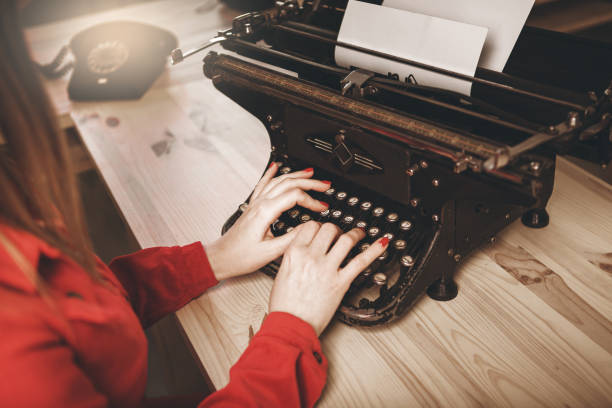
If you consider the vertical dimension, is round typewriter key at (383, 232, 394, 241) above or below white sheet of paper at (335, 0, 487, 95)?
below

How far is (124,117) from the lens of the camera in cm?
141

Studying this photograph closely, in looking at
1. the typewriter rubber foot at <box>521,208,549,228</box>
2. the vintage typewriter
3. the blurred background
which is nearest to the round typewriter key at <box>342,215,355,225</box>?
the vintage typewriter

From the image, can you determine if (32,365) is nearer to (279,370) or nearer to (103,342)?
(103,342)

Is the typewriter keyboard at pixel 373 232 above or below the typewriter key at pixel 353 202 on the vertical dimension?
below

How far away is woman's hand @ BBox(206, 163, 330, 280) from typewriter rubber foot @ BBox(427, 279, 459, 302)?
258 millimetres

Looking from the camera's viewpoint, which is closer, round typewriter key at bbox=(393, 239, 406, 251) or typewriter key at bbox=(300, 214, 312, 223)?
round typewriter key at bbox=(393, 239, 406, 251)

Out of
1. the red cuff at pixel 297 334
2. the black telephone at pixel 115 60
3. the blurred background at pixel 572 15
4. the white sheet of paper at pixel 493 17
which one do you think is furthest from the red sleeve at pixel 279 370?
the blurred background at pixel 572 15

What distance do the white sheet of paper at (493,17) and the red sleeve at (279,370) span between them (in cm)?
64

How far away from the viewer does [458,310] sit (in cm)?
77

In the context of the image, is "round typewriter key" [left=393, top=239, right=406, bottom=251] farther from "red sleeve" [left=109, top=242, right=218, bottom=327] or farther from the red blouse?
"red sleeve" [left=109, top=242, right=218, bottom=327]

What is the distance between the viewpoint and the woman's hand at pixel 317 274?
0.71 metres

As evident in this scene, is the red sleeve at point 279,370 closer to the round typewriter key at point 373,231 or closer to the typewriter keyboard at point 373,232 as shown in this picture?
the typewriter keyboard at point 373,232

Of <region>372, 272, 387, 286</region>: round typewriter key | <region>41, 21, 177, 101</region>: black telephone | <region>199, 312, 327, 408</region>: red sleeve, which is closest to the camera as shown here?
<region>199, 312, 327, 408</region>: red sleeve

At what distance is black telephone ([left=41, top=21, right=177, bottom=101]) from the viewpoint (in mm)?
1480
